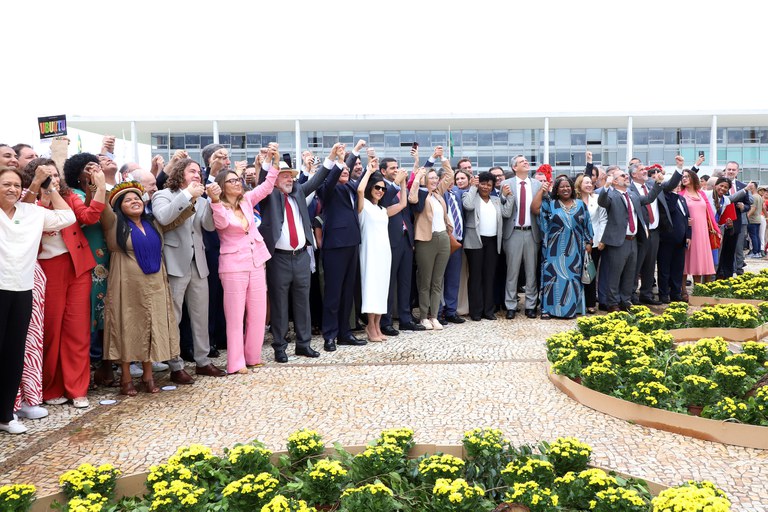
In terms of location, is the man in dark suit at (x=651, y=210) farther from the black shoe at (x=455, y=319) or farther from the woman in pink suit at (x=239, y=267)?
the woman in pink suit at (x=239, y=267)

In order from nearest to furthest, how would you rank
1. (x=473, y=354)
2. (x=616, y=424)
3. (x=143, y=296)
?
(x=616, y=424) → (x=143, y=296) → (x=473, y=354)

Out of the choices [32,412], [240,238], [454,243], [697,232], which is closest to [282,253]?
[240,238]

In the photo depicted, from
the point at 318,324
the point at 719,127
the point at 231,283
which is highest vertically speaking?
the point at 719,127

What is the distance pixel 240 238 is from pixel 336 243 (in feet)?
4.64

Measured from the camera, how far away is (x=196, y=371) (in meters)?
6.71

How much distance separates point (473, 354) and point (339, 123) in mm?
34252

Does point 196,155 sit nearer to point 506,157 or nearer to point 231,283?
point 506,157

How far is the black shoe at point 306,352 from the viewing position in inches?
291

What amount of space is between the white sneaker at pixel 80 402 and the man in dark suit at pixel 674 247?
366 inches

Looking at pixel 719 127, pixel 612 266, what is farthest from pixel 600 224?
pixel 719 127

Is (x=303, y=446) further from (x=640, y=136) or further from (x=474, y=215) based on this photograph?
(x=640, y=136)

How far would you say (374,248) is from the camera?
326 inches

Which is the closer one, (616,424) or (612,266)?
(616,424)

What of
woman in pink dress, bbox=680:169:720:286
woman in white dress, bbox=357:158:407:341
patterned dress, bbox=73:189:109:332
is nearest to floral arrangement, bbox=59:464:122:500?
patterned dress, bbox=73:189:109:332
